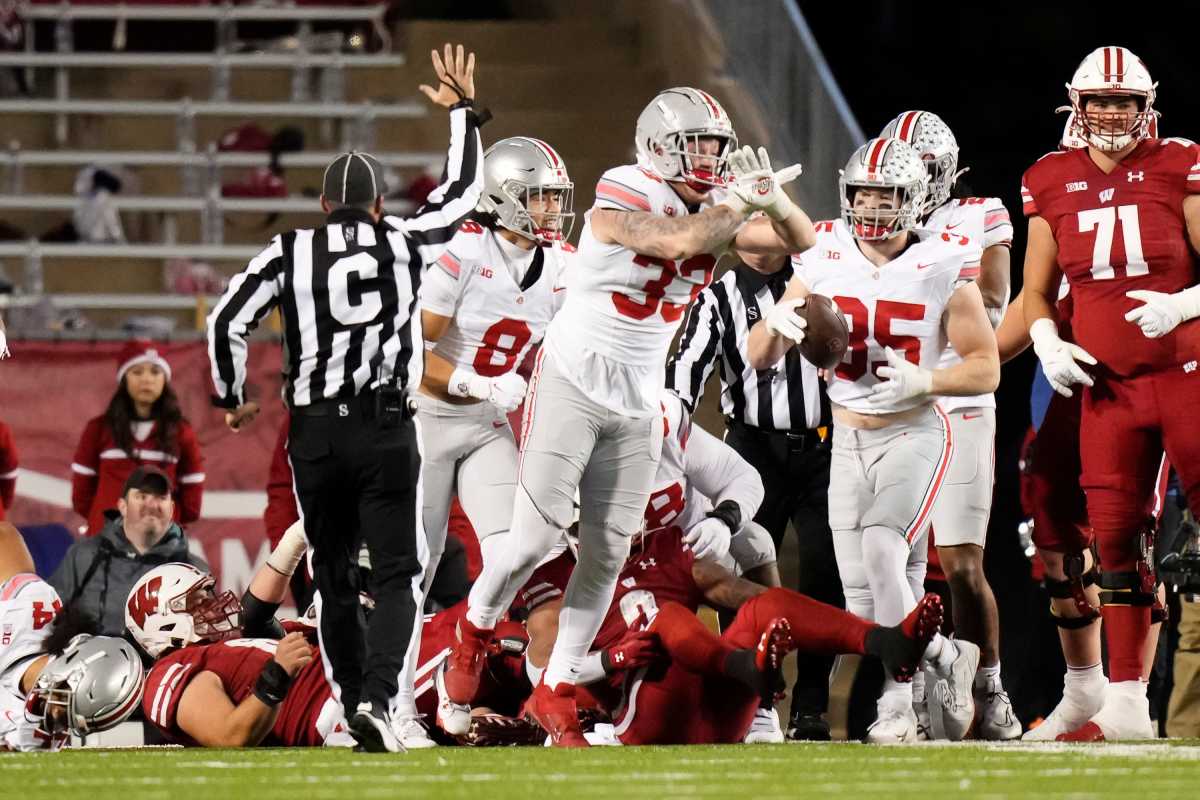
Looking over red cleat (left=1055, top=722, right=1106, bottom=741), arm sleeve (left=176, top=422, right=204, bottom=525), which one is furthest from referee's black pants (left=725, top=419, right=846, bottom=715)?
arm sleeve (left=176, top=422, right=204, bottom=525)

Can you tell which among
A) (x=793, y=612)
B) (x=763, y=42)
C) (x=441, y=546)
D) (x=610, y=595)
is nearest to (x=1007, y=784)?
(x=793, y=612)

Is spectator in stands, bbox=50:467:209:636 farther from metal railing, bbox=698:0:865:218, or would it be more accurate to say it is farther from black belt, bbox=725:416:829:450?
metal railing, bbox=698:0:865:218

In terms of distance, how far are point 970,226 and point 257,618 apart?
2531 millimetres

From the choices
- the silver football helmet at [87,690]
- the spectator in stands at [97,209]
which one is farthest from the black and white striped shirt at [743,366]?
the spectator in stands at [97,209]

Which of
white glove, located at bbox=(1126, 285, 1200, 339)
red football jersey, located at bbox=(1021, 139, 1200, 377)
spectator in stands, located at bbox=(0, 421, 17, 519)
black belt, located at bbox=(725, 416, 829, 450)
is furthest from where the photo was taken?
spectator in stands, located at bbox=(0, 421, 17, 519)

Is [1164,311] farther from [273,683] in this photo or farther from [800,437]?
[273,683]

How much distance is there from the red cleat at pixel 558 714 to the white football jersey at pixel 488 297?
4.01 feet

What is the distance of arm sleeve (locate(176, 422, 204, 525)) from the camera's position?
8.40 meters

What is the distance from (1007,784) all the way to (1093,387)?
2072mm

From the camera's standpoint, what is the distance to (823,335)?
565 centimetres

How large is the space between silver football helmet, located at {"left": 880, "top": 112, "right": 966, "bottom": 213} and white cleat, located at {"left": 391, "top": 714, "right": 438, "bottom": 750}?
7.06 ft

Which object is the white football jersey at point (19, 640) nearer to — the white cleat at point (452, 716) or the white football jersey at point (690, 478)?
the white cleat at point (452, 716)

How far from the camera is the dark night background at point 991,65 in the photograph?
11.2 metres

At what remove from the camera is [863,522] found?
587 cm
